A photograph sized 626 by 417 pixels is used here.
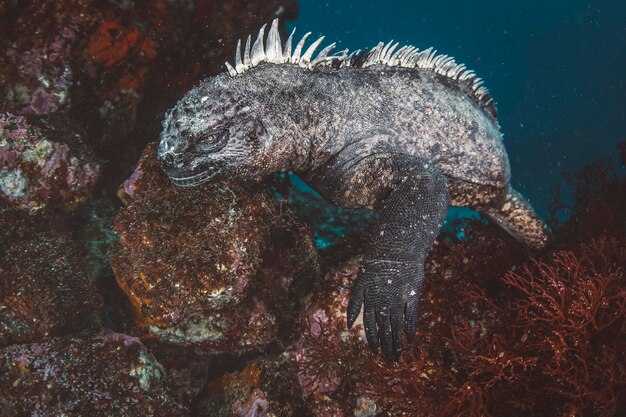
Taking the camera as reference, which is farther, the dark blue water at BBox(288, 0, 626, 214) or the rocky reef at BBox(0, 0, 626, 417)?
the dark blue water at BBox(288, 0, 626, 214)

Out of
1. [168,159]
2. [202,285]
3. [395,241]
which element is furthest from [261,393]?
[168,159]

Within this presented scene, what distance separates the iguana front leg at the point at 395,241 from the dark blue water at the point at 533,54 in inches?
1141

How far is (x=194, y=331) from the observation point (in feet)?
11.9

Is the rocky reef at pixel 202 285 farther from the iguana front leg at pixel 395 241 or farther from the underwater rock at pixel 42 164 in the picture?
the iguana front leg at pixel 395 241

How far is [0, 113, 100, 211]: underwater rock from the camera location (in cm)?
357

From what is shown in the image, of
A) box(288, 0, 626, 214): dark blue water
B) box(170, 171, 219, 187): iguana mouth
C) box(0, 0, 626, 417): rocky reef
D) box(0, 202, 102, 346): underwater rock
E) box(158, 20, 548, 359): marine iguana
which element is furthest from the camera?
box(288, 0, 626, 214): dark blue water

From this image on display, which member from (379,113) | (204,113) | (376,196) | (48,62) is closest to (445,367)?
(376,196)

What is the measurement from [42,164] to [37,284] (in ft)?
3.94

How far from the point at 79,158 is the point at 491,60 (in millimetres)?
51825

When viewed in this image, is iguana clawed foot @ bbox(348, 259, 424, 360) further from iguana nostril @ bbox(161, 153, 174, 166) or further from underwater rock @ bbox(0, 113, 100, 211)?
underwater rock @ bbox(0, 113, 100, 211)

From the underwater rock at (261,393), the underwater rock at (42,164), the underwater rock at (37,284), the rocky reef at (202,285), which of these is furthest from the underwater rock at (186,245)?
the underwater rock at (37,284)

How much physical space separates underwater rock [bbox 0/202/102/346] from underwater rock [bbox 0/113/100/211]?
0.26m

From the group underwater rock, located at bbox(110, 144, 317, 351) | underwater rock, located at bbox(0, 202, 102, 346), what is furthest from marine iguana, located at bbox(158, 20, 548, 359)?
underwater rock, located at bbox(0, 202, 102, 346)

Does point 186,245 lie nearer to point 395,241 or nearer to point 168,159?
point 168,159
